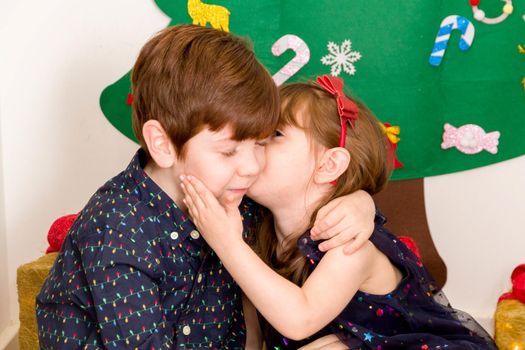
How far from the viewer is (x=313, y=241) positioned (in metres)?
1.27

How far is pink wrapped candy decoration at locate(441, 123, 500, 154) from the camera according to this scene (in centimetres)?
183

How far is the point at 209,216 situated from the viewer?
117cm

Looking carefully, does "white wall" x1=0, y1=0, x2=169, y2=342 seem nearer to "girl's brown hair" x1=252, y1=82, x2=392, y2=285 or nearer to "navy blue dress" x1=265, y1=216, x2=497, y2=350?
"girl's brown hair" x1=252, y1=82, x2=392, y2=285

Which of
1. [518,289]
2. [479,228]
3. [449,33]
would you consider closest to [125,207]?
[518,289]

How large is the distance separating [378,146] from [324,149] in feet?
0.38

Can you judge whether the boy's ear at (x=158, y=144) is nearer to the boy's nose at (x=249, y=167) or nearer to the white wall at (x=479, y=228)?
the boy's nose at (x=249, y=167)

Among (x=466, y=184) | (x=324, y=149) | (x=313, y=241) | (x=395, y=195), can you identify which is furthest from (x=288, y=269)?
(x=466, y=184)

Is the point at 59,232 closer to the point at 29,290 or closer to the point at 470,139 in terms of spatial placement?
the point at 29,290

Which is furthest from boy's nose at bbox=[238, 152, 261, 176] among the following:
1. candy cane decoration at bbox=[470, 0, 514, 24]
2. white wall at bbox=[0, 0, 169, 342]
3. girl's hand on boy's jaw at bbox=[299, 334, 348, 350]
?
candy cane decoration at bbox=[470, 0, 514, 24]

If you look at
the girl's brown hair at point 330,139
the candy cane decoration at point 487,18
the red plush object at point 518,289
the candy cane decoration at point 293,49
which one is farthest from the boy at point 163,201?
the candy cane decoration at point 487,18

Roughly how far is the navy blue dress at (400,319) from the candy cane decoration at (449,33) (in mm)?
627

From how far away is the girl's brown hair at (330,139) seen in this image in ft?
4.30

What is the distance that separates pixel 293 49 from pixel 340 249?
29.4 inches

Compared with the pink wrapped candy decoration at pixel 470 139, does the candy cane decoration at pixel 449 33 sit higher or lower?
higher
